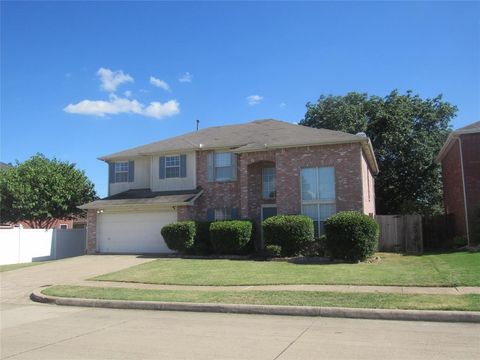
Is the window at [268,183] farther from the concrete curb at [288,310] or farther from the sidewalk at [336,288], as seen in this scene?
the concrete curb at [288,310]

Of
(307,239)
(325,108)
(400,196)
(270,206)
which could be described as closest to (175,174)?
(270,206)

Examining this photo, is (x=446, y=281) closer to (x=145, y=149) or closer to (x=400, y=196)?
(x=145, y=149)

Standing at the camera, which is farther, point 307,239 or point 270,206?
point 270,206

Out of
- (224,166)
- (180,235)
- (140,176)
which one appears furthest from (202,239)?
(140,176)

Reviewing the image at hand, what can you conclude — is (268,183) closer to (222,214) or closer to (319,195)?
(222,214)

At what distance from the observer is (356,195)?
21406 millimetres

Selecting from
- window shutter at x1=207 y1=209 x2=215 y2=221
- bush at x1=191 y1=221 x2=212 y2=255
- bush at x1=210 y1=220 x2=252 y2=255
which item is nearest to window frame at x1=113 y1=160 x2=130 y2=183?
window shutter at x1=207 y1=209 x2=215 y2=221

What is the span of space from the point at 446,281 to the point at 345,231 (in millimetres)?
6331

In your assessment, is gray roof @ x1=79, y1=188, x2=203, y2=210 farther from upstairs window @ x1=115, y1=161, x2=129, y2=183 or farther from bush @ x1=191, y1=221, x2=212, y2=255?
bush @ x1=191, y1=221, x2=212, y2=255

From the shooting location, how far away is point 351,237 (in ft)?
60.9

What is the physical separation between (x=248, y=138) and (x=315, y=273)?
39.1 feet

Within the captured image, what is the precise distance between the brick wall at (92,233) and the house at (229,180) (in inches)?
2.1

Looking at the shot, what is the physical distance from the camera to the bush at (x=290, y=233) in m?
20.5

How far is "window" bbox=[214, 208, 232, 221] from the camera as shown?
82.4 feet
